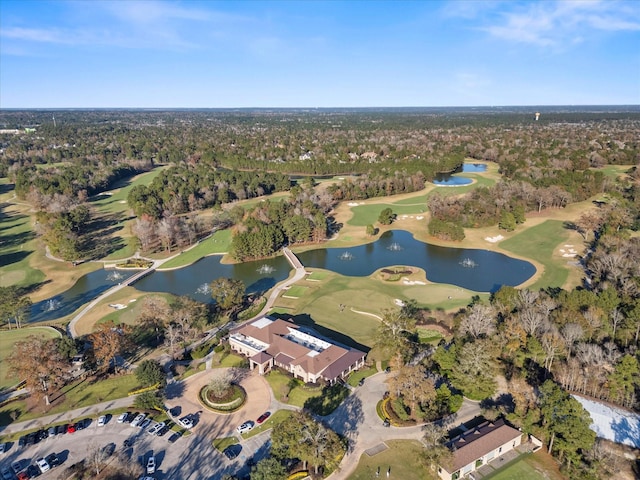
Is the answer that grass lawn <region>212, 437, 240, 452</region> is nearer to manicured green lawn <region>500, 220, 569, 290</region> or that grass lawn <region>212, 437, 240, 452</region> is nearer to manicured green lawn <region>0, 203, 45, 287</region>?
manicured green lawn <region>500, 220, 569, 290</region>

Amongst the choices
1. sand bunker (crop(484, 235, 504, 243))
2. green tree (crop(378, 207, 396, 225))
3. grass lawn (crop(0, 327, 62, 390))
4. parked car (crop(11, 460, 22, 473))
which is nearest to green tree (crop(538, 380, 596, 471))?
parked car (crop(11, 460, 22, 473))

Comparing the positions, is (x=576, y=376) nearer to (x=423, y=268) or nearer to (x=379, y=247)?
(x=423, y=268)

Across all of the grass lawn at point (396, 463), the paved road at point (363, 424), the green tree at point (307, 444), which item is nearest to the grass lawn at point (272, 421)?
the green tree at point (307, 444)

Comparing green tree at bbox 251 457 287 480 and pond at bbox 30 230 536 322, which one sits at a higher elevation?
green tree at bbox 251 457 287 480

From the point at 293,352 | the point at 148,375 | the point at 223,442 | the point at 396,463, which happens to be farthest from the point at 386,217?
the point at 223,442

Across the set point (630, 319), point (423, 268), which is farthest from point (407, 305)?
point (630, 319)

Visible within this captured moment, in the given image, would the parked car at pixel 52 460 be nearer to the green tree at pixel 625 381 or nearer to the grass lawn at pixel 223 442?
the grass lawn at pixel 223 442
